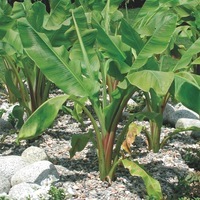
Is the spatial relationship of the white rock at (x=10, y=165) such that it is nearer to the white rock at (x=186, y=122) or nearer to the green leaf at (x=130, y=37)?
the green leaf at (x=130, y=37)

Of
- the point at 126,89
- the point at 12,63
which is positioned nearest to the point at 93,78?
the point at 126,89

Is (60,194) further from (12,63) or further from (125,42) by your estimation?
(12,63)

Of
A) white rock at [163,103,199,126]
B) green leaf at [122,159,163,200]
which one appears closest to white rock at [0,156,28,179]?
green leaf at [122,159,163,200]

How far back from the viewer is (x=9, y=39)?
4719mm

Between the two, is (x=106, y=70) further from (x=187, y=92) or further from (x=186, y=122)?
(x=186, y=122)

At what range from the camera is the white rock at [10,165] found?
4199 mm

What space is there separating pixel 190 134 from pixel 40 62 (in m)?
2.09

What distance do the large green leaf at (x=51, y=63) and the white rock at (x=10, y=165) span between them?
83 cm

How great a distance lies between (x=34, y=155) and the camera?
445cm

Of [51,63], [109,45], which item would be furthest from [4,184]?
[109,45]

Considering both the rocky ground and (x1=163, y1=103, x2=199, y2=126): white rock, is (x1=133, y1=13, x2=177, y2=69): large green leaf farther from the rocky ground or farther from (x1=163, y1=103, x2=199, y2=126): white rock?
(x1=163, y1=103, x2=199, y2=126): white rock

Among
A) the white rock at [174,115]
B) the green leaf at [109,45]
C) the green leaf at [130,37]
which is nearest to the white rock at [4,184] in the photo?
the green leaf at [109,45]

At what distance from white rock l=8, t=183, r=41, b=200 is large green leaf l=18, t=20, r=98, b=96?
71 centimetres

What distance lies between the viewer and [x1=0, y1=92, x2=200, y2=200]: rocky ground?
4.02 meters
